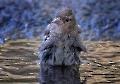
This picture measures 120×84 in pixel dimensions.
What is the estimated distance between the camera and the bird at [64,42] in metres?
5.74

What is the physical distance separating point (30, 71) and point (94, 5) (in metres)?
3.33

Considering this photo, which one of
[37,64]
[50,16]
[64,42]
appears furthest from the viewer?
[50,16]

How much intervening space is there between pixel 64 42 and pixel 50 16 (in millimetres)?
2726

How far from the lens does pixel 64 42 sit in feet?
18.8

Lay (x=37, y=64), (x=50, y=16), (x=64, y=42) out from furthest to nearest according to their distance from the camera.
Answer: (x=50, y=16) < (x=37, y=64) < (x=64, y=42)

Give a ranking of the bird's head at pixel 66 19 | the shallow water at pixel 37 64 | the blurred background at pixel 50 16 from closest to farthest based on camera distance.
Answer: the shallow water at pixel 37 64, the bird's head at pixel 66 19, the blurred background at pixel 50 16

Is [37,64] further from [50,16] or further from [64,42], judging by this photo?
[50,16]

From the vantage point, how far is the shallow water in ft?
17.0

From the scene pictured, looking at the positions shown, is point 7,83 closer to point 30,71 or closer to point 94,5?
point 30,71

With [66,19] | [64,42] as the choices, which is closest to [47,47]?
[64,42]

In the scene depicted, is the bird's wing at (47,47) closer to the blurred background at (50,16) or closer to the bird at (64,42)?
the bird at (64,42)

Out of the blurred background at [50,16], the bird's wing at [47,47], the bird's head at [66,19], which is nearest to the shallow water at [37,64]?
the bird's wing at [47,47]

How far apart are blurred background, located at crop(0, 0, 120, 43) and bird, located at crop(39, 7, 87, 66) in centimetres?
188

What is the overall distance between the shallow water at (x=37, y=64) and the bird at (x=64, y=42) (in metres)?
0.13
